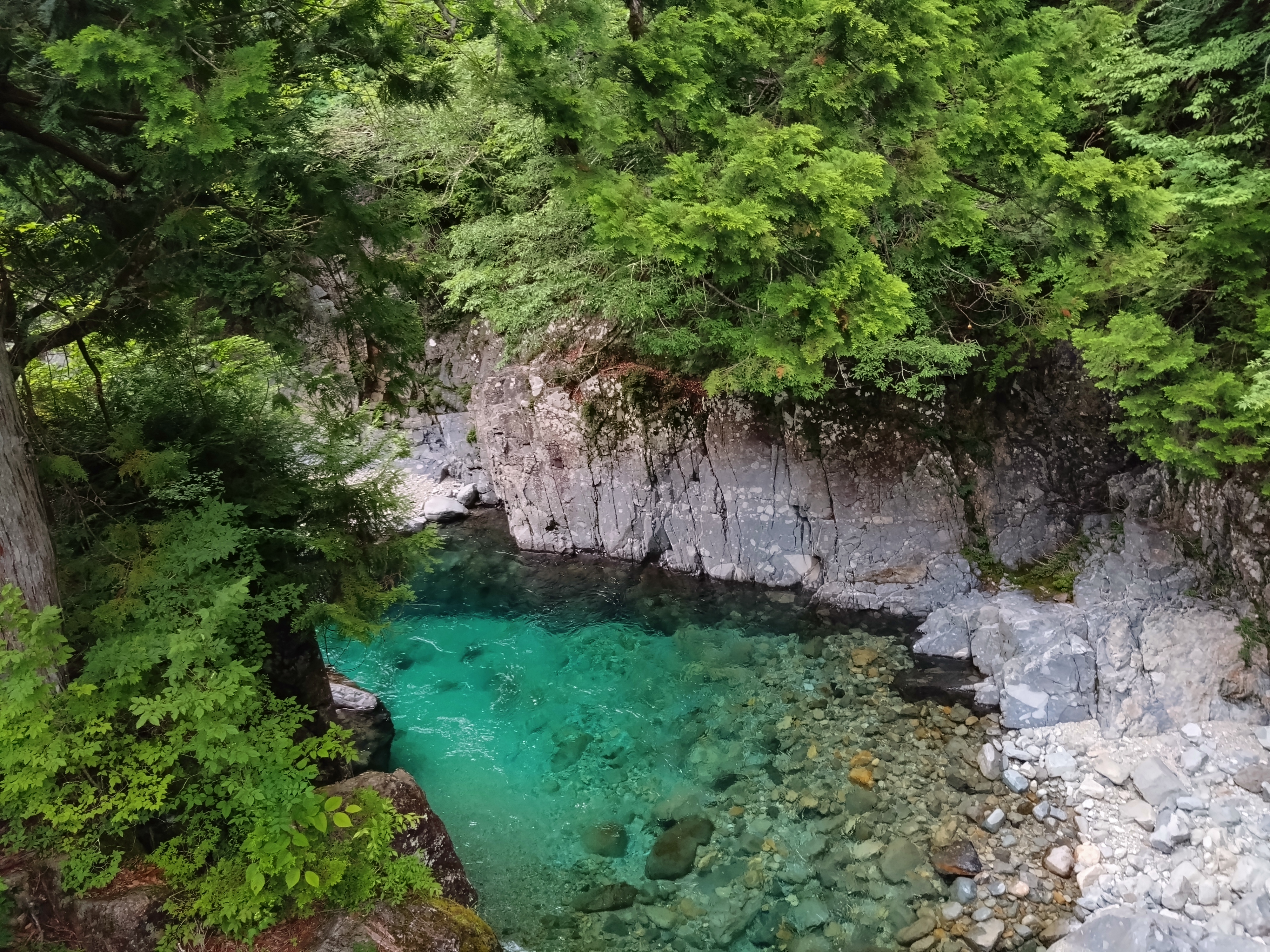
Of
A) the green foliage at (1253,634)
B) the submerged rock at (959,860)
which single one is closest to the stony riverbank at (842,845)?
the submerged rock at (959,860)

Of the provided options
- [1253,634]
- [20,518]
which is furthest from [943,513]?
[20,518]

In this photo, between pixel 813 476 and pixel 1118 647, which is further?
pixel 813 476

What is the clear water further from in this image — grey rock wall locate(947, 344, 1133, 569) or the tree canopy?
grey rock wall locate(947, 344, 1133, 569)

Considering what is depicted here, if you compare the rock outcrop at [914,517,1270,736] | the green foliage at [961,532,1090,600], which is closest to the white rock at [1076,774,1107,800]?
the rock outcrop at [914,517,1270,736]

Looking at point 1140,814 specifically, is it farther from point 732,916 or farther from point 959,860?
point 732,916

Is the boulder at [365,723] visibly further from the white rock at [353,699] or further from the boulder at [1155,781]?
the boulder at [1155,781]

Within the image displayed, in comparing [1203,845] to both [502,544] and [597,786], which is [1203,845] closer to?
[597,786]
